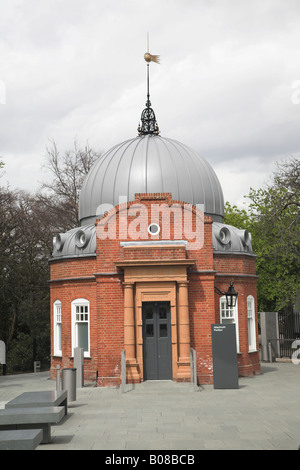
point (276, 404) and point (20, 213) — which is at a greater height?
point (20, 213)

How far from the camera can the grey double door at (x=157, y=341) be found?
63.1 ft

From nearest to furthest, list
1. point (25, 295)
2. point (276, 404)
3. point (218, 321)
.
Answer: point (276, 404) < point (218, 321) < point (25, 295)

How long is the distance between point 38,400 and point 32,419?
1.56 meters

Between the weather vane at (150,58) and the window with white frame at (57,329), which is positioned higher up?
the weather vane at (150,58)

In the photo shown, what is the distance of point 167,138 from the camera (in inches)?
1001

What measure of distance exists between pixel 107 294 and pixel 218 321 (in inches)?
182

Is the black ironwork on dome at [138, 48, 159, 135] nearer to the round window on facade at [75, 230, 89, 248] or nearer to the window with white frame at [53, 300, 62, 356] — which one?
the round window on facade at [75, 230, 89, 248]

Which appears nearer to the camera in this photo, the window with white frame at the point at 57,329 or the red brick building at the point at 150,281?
the red brick building at the point at 150,281

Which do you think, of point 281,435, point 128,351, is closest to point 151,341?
point 128,351

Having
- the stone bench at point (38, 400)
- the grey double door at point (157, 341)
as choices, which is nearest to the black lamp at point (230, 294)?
the grey double door at point (157, 341)

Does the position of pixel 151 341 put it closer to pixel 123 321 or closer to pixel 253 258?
pixel 123 321

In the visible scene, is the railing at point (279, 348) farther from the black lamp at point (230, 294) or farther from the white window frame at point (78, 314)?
the white window frame at point (78, 314)

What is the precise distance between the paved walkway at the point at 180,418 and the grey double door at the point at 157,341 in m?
0.57

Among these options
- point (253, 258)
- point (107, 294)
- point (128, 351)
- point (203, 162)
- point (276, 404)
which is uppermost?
point (203, 162)
